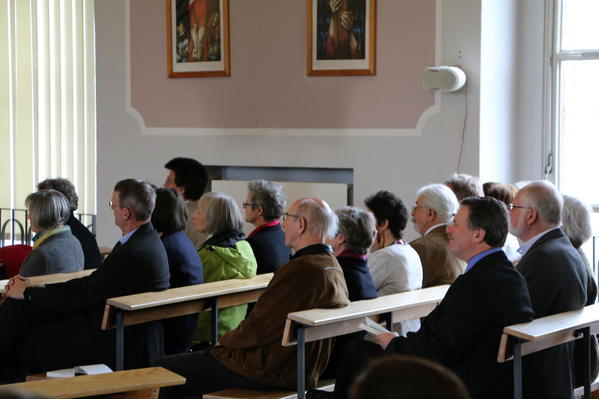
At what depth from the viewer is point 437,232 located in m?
4.97

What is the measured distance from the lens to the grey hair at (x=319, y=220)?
13.3 ft

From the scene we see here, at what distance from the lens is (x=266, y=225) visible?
5.48 metres

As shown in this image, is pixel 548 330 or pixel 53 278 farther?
pixel 53 278

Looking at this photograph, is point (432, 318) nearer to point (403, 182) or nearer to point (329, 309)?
point (329, 309)

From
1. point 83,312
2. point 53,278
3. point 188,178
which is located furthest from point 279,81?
point 83,312

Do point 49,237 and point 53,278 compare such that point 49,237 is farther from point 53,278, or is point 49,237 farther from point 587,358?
point 587,358

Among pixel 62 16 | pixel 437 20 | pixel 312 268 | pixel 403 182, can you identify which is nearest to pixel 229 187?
pixel 403 182

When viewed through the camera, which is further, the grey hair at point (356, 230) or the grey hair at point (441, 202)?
the grey hair at point (441, 202)

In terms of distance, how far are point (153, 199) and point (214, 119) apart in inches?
132

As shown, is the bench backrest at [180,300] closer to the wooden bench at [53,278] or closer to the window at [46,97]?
the wooden bench at [53,278]

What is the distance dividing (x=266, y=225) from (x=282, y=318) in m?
1.64

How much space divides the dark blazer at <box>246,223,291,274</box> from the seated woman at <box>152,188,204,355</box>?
432mm

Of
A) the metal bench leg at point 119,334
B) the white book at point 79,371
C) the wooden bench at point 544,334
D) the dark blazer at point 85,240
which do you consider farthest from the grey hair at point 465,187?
the white book at point 79,371

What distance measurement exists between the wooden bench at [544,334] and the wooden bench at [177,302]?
158cm
